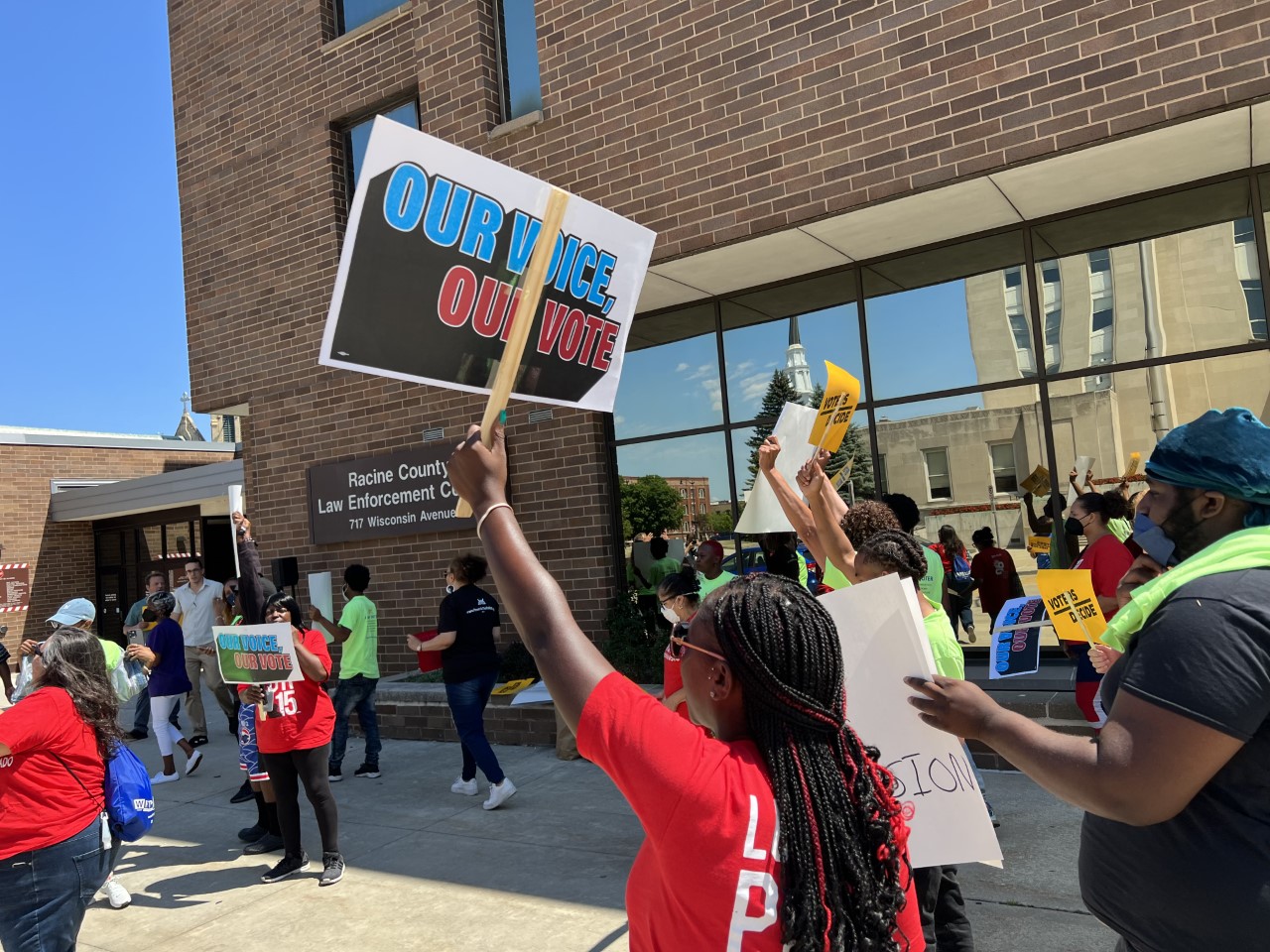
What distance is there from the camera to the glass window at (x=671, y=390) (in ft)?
30.4

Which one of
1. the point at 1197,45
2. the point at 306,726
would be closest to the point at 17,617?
the point at 306,726

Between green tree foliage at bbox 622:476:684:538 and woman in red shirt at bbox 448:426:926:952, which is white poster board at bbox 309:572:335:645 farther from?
woman in red shirt at bbox 448:426:926:952

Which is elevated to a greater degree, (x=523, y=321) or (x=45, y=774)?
(x=523, y=321)

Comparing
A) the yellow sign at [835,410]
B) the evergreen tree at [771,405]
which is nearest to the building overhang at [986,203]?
the evergreen tree at [771,405]

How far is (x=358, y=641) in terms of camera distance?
7.71 m

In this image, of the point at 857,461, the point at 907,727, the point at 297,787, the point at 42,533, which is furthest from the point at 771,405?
the point at 42,533

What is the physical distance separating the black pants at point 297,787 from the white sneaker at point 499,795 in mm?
1319

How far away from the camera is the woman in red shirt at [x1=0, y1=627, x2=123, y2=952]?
342 centimetres

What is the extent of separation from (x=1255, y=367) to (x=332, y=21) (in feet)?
33.5

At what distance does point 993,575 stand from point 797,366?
104 inches

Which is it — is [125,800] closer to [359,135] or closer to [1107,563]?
[1107,563]

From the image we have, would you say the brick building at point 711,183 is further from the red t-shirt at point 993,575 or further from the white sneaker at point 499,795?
the white sneaker at point 499,795

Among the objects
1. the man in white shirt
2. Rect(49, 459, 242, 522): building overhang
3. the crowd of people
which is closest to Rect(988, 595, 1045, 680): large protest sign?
the crowd of people

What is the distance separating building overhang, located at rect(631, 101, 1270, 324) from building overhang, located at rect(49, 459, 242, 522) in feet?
39.6
